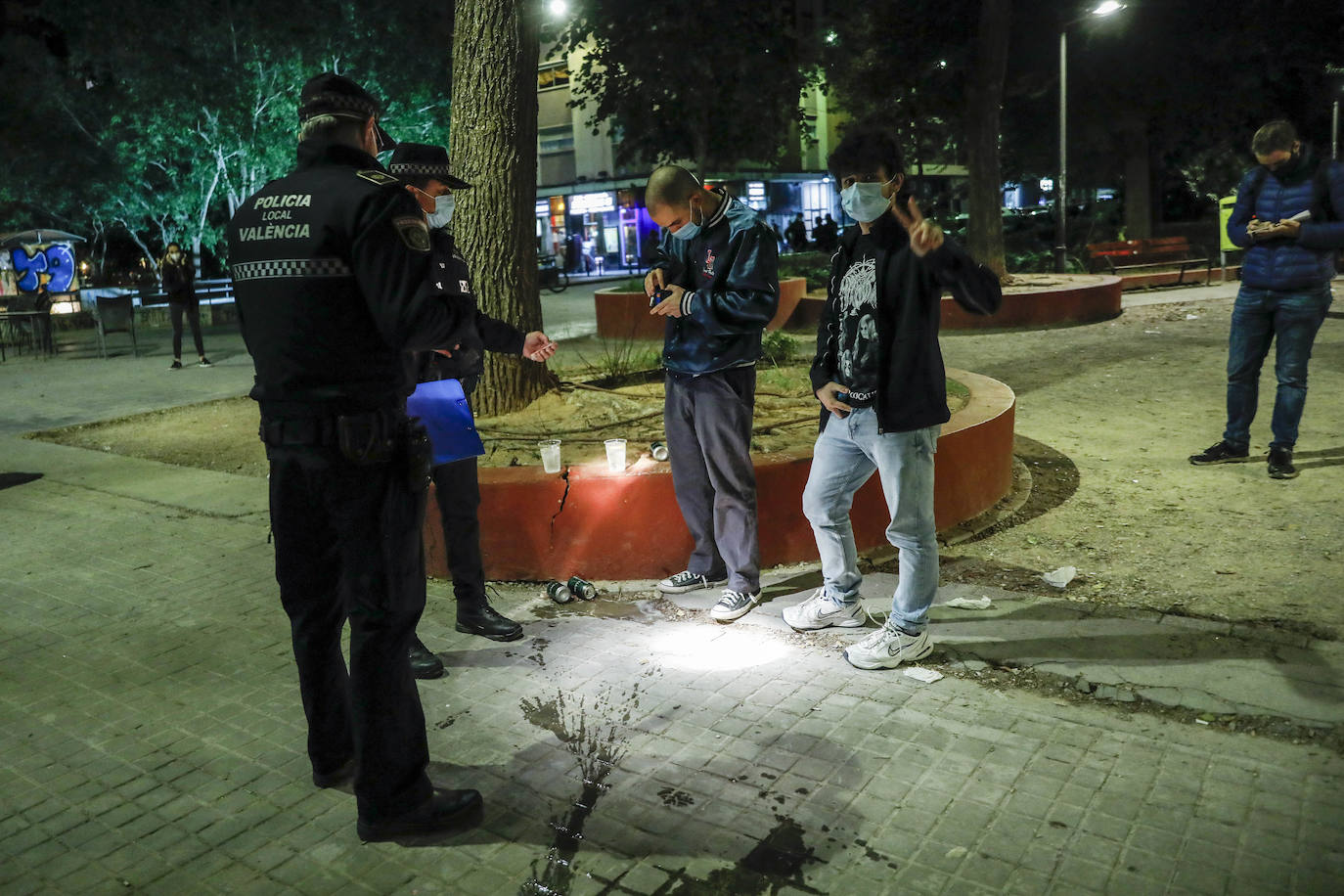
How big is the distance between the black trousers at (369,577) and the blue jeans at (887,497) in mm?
1792

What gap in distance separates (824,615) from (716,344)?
4.21 ft

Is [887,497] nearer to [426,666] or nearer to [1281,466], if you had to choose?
[426,666]

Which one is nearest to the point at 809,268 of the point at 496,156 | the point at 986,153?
the point at 986,153

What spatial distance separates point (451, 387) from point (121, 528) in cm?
371

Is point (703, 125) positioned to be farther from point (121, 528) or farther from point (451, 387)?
point (451, 387)

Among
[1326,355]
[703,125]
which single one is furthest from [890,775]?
[703,125]

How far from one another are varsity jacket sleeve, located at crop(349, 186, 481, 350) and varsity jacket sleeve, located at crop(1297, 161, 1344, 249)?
18.1 ft

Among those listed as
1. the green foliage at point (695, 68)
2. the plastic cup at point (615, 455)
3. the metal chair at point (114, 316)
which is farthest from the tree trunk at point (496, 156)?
the green foliage at point (695, 68)

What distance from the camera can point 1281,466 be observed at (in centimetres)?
664

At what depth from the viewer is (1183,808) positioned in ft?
10.1

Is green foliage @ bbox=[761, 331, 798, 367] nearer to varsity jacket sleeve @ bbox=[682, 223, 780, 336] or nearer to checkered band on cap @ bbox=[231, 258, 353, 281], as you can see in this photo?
varsity jacket sleeve @ bbox=[682, 223, 780, 336]

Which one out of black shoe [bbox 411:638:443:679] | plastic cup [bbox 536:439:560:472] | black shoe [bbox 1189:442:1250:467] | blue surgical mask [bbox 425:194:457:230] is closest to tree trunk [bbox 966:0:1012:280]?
black shoe [bbox 1189:442:1250:467]

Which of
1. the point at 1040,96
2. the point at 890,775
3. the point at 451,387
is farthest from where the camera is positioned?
the point at 1040,96

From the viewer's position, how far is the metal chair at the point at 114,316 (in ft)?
59.0
